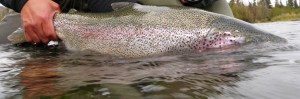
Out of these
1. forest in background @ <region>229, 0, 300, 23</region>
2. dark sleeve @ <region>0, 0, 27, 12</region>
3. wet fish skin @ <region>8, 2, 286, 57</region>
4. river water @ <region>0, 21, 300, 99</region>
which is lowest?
forest in background @ <region>229, 0, 300, 23</region>

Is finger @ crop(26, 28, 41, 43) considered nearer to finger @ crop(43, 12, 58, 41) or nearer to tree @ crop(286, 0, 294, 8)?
finger @ crop(43, 12, 58, 41)

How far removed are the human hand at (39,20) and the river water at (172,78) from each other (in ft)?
2.29

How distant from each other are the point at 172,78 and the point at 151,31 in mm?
1117

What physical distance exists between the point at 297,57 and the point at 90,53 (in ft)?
4.24

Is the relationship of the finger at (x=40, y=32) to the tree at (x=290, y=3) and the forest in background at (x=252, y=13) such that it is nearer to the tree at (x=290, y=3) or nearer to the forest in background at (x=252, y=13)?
the forest in background at (x=252, y=13)

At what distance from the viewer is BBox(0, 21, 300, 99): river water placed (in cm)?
123

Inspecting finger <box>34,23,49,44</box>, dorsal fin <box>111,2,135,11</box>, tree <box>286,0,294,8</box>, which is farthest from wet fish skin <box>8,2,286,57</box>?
tree <box>286,0,294,8</box>

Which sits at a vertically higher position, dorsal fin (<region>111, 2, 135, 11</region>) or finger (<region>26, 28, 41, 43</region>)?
dorsal fin (<region>111, 2, 135, 11</region>)

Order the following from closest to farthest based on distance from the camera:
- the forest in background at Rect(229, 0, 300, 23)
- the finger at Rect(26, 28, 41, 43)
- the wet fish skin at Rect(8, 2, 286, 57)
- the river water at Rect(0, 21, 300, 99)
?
the river water at Rect(0, 21, 300, 99) < the wet fish skin at Rect(8, 2, 286, 57) < the finger at Rect(26, 28, 41, 43) < the forest in background at Rect(229, 0, 300, 23)

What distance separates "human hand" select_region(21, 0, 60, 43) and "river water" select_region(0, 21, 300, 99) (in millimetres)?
698

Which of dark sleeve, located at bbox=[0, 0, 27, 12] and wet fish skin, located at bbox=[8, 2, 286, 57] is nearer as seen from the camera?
wet fish skin, located at bbox=[8, 2, 286, 57]

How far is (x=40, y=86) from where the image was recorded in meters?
1.43

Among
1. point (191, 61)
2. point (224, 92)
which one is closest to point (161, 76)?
point (224, 92)

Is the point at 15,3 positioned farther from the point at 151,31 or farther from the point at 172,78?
the point at 172,78
